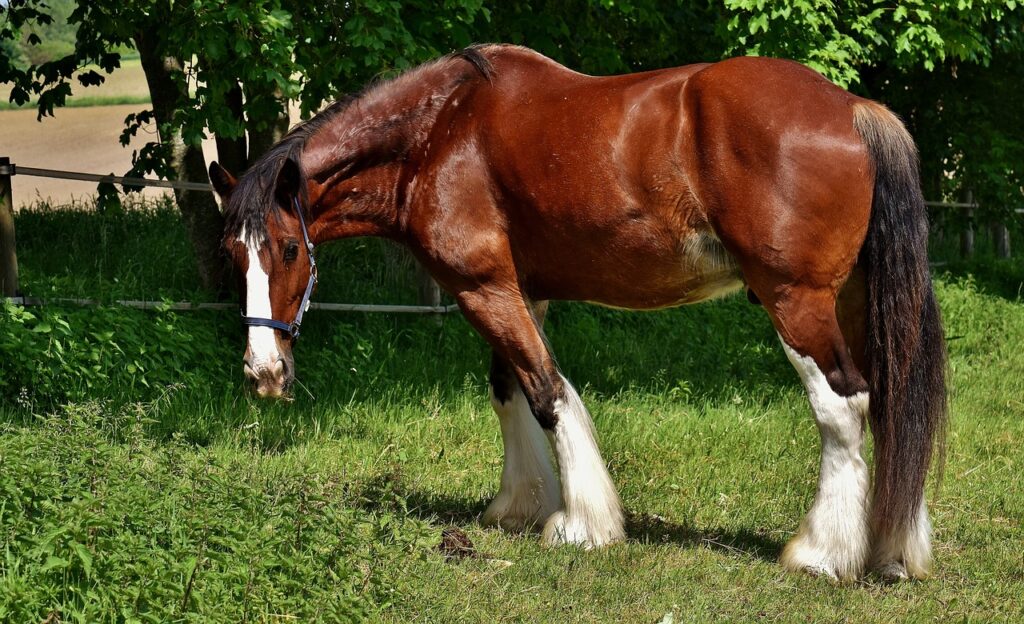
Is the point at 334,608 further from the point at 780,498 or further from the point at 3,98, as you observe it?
the point at 3,98

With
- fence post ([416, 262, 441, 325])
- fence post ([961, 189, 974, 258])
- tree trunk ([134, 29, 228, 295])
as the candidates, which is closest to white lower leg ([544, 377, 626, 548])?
fence post ([416, 262, 441, 325])

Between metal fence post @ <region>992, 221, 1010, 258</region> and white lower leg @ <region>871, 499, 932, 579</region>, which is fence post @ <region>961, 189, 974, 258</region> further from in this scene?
white lower leg @ <region>871, 499, 932, 579</region>

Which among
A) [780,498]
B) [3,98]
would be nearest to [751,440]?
[780,498]

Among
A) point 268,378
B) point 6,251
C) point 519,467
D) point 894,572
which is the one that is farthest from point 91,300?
point 894,572

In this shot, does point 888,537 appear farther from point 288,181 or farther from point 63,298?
point 63,298

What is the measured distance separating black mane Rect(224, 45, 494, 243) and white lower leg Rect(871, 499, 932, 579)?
8.98 ft

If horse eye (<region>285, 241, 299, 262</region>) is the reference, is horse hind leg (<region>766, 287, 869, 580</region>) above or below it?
below

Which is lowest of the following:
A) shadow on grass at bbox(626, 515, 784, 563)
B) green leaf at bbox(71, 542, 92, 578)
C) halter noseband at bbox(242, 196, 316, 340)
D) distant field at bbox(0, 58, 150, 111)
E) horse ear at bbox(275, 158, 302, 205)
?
shadow on grass at bbox(626, 515, 784, 563)

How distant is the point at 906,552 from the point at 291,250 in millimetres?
2980

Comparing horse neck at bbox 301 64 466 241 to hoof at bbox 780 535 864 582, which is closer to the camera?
hoof at bbox 780 535 864 582

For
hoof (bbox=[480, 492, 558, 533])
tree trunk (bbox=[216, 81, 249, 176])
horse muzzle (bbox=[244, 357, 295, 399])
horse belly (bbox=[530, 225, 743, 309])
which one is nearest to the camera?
horse belly (bbox=[530, 225, 743, 309])

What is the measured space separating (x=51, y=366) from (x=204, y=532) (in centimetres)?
320

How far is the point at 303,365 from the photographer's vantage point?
24.9 ft

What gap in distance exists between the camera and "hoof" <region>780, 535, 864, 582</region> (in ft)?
14.8
